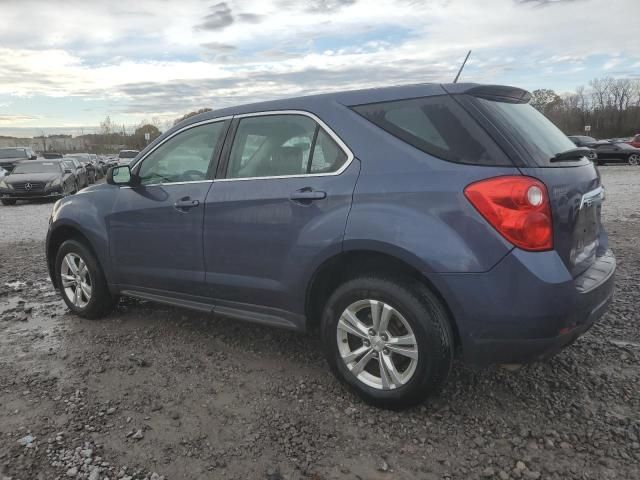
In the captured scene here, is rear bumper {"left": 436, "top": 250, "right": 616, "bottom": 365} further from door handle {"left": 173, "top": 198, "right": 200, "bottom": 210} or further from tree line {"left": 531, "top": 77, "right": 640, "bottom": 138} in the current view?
tree line {"left": 531, "top": 77, "right": 640, "bottom": 138}

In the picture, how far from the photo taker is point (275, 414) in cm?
311

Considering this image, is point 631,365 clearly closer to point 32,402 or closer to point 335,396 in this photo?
point 335,396

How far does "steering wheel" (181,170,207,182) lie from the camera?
3.87m

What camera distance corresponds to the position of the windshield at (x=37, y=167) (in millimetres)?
17380

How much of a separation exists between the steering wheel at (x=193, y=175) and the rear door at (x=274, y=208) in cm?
20

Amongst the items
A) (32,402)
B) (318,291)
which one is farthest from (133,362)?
(318,291)

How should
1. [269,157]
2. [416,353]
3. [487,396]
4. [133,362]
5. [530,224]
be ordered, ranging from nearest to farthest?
[530,224] < [416,353] < [487,396] < [269,157] < [133,362]

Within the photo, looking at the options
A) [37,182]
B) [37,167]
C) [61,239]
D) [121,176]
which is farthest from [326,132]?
[37,167]

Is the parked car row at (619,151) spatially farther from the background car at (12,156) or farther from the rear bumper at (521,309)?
the background car at (12,156)

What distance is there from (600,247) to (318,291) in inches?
68.4

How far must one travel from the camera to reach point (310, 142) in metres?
3.34

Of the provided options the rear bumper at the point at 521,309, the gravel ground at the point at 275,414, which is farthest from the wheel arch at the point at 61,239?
the rear bumper at the point at 521,309

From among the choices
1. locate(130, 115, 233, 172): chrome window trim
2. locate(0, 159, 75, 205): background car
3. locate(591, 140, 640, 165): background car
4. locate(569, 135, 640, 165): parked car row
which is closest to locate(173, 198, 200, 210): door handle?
locate(130, 115, 233, 172): chrome window trim

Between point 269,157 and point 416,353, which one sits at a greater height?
point 269,157
